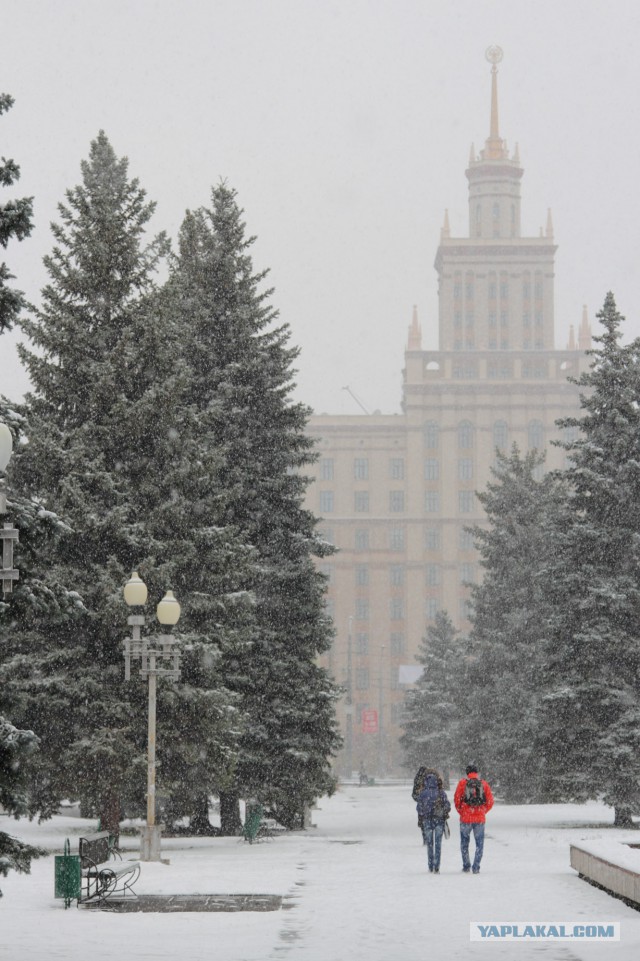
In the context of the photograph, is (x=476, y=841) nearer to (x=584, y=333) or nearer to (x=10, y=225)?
(x=10, y=225)

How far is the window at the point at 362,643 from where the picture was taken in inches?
6004

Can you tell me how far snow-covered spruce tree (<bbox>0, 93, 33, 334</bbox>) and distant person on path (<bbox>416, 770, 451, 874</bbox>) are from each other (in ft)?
36.9

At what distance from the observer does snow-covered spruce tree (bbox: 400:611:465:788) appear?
74.9m

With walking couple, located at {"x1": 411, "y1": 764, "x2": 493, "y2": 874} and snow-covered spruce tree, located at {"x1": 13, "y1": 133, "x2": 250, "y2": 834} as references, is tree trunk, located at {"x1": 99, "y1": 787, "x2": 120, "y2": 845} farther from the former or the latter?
walking couple, located at {"x1": 411, "y1": 764, "x2": 493, "y2": 874}

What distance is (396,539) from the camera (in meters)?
158

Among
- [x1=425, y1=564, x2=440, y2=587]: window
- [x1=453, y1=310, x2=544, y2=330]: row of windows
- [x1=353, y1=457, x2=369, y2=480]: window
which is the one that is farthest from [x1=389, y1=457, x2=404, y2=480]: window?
[x1=453, y1=310, x2=544, y2=330]: row of windows

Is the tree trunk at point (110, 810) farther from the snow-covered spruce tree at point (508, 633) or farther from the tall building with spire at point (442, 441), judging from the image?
the tall building with spire at point (442, 441)

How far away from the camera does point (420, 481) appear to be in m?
156

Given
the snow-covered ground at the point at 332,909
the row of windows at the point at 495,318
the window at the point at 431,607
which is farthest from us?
the row of windows at the point at 495,318

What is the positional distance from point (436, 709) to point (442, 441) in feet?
268

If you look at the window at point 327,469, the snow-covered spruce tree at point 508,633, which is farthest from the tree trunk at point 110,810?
the window at point 327,469

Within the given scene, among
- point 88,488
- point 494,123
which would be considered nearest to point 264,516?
point 88,488

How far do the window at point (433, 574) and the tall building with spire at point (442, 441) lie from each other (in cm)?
14

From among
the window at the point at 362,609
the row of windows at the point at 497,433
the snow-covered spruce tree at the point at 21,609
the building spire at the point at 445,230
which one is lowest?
the snow-covered spruce tree at the point at 21,609
